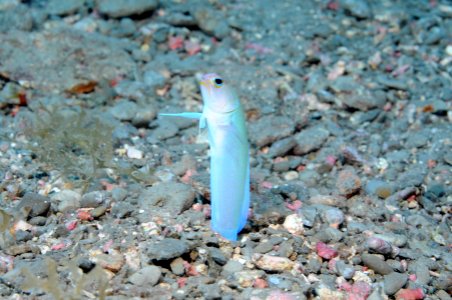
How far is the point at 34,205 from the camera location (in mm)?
3324

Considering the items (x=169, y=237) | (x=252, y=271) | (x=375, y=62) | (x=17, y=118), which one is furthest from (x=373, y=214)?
(x=17, y=118)

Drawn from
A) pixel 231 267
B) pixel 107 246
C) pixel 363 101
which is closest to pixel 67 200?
pixel 107 246

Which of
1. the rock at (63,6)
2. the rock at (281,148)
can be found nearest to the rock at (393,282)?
the rock at (281,148)

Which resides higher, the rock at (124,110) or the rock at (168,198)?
the rock at (168,198)

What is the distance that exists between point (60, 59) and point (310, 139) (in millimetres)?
2320

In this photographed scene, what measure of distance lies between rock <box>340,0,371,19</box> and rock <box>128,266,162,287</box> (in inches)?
170

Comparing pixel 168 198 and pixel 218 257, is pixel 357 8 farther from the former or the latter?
pixel 218 257

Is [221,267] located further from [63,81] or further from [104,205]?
[63,81]

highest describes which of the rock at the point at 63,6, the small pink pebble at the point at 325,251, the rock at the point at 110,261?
the rock at the point at 63,6

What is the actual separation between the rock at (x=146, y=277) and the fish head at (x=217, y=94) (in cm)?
86

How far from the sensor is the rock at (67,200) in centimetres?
Result: 339

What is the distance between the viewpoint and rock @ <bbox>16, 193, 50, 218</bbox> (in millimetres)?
3305

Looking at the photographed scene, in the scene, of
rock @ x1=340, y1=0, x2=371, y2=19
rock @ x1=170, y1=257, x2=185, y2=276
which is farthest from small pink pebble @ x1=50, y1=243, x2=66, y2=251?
rock @ x1=340, y1=0, x2=371, y2=19

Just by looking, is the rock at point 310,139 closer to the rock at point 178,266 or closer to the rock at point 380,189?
the rock at point 380,189
